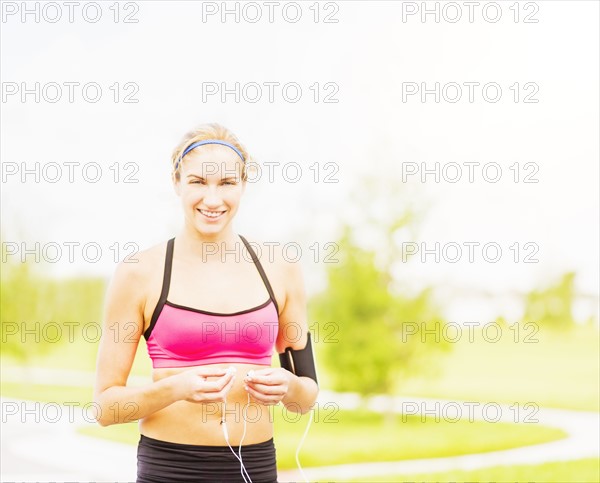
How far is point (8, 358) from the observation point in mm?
15797

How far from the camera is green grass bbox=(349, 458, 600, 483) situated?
7359 millimetres

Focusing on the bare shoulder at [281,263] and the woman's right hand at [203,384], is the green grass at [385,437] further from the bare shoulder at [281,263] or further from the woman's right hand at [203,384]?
the woman's right hand at [203,384]

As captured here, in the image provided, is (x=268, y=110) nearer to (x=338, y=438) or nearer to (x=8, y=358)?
(x=338, y=438)

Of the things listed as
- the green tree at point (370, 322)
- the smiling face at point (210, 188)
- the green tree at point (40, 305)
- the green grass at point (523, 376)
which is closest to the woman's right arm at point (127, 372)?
the smiling face at point (210, 188)

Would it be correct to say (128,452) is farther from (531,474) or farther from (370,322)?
(531,474)

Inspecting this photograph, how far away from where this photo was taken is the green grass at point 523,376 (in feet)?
45.8

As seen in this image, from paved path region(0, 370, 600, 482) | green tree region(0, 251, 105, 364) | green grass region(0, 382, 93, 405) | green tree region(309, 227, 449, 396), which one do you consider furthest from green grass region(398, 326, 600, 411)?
green grass region(0, 382, 93, 405)

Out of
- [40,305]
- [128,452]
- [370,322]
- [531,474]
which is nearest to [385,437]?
[370,322]

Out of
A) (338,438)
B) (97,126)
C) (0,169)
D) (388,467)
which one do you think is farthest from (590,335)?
(0,169)

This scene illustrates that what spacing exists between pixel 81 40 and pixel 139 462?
1056cm

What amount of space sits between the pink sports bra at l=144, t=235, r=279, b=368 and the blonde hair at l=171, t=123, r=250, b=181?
0.23 meters

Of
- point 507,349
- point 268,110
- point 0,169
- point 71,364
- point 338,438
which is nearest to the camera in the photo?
point 0,169

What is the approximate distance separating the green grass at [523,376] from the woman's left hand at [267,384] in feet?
40.8

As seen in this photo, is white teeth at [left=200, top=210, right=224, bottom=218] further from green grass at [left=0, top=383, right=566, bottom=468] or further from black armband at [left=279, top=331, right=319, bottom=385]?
green grass at [left=0, top=383, right=566, bottom=468]
